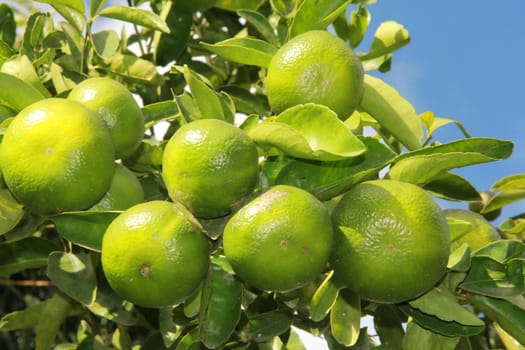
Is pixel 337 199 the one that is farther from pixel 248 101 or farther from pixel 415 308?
pixel 248 101

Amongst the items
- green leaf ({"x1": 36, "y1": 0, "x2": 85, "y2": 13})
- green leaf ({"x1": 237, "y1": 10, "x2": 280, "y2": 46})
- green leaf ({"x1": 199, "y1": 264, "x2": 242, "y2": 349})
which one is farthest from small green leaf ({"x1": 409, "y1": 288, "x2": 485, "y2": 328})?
green leaf ({"x1": 36, "y1": 0, "x2": 85, "y2": 13})

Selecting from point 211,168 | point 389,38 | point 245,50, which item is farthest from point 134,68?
point 211,168

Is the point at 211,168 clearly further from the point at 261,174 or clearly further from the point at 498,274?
the point at 498,274

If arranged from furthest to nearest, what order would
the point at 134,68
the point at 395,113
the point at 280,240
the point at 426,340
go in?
1. the point at 134,68
2. the point at 395,113
3. the point at 426,340
4. the point at 280,240

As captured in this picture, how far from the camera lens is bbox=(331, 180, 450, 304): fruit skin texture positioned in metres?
1.17

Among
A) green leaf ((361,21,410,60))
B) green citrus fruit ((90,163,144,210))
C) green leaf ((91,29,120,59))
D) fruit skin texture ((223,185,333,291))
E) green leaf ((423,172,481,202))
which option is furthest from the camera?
green leaf ((361,21,410,60))

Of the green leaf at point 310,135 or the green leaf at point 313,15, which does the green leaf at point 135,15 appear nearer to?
the green leaf at point 313,15

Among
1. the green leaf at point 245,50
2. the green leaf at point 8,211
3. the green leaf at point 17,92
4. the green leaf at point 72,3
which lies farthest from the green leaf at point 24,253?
the green leaf at point 245,50

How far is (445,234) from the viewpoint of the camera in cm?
121

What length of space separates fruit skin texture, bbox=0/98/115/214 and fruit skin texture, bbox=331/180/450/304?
0.45 metres

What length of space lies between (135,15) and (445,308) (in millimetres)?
977

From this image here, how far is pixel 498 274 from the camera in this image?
133 centimetres

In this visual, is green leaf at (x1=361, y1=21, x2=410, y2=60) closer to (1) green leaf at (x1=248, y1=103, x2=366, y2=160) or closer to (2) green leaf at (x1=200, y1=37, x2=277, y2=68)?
(2) green leaf at (x1=200, y1=37, x2=277, y2=68)

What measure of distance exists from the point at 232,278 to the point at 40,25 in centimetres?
91
